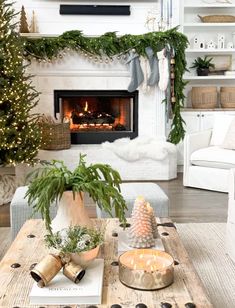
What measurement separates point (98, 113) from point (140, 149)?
3.22ft

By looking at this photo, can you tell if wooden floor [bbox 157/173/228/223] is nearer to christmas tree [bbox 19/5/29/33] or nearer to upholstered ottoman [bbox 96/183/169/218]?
upholstered ottoman [bbox 96/183/169/218]

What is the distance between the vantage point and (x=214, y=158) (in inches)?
197

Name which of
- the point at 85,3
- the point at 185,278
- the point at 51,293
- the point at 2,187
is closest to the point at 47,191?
the point at 51,293

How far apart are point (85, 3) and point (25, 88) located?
1832mm

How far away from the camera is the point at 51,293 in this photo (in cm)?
179

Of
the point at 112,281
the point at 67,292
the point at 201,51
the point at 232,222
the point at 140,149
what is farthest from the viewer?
the point at 201,51

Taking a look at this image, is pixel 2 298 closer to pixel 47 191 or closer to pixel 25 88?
pixel 47 191

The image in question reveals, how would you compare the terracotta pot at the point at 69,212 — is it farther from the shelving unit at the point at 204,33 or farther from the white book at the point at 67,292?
the shelving unit at the point at 204,33

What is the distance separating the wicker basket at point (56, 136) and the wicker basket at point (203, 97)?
169 cm

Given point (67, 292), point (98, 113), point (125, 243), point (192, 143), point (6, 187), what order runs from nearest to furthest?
1. point (67, 292)
2. point (125, 243)
3. point (6, 187)
4. point (192, 143)
5. point (98, 113)

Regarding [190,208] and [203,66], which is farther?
[203,66]

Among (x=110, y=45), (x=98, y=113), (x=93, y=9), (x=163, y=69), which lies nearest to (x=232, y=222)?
(x=163, y=69)

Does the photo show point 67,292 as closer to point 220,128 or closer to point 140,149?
point 140,149

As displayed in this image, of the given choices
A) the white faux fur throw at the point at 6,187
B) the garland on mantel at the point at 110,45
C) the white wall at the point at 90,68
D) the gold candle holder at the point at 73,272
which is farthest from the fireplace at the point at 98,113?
the gold candle holder at the point at 73,272
